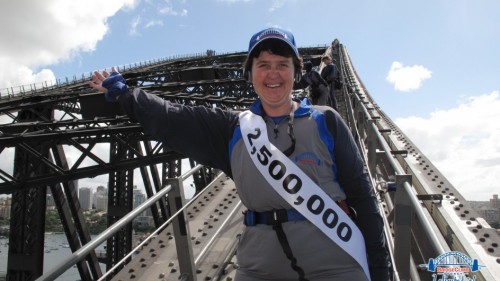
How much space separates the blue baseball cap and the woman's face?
0.06 metres

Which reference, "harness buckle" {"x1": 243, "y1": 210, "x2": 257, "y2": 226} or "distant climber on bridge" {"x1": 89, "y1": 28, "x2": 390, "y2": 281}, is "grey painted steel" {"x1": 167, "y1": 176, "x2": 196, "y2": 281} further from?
"harness buckle" {"x1": 243, "y1": 210, "x2": 257, "y2": 226}

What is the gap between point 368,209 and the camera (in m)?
2.29

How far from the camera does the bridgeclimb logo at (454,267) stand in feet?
8.45

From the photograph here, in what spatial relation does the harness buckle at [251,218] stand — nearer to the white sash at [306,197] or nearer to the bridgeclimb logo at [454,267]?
the white sash at [306,197]

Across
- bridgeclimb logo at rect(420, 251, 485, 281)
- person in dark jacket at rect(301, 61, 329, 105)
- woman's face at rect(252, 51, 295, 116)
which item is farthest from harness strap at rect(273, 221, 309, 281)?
person in dark jacket at rect(301, 61, 329, 105)

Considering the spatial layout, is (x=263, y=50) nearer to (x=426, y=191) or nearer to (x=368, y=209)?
(x=368, y=209)

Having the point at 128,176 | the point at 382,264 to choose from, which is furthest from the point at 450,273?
the point at 128,176

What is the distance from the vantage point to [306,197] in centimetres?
214

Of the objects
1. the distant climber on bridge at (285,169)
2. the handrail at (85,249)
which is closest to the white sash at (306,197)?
the distant climber on bridge at (285,169)

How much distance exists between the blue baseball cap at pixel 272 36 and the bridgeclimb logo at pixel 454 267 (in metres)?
1.45

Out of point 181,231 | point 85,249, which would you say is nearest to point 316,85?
point 181,231

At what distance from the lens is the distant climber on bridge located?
2.08m

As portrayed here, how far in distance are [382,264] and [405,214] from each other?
0.74 m

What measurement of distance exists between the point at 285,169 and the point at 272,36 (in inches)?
28.9
